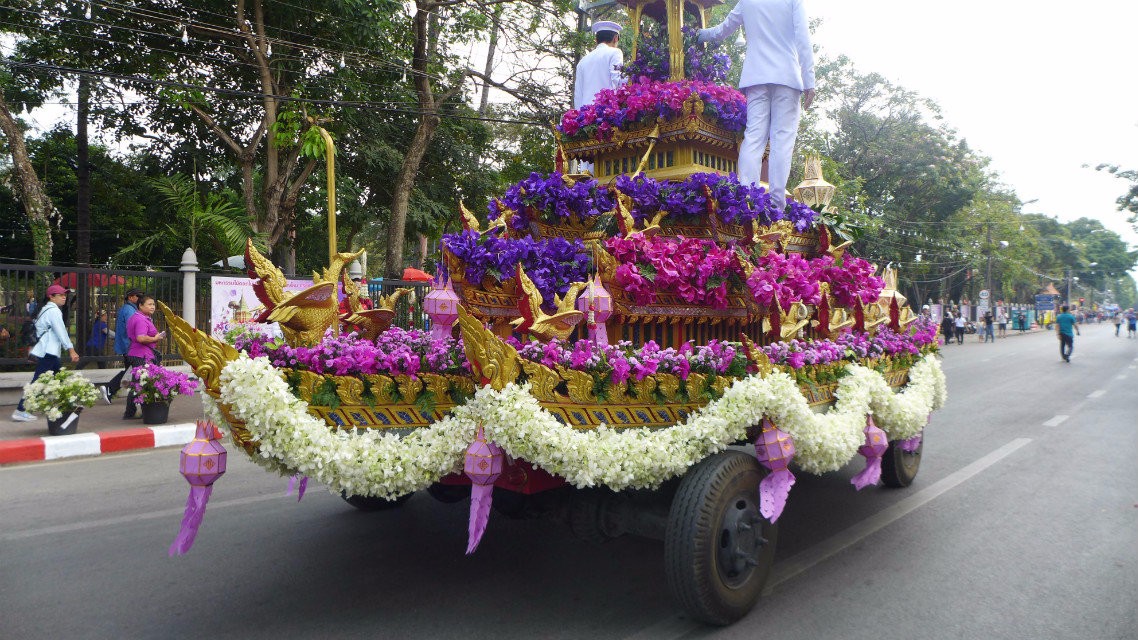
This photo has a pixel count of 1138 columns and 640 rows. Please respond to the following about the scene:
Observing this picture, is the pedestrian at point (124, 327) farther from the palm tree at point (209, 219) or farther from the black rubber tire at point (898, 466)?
the black rubber tire at point (898, 466)

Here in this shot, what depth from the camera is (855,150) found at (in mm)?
28047

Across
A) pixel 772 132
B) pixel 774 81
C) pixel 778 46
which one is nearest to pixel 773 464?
pixel 772 132

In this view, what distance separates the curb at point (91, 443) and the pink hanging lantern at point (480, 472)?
510 cm

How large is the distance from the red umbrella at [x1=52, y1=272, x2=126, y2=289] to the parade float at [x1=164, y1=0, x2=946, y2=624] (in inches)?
314

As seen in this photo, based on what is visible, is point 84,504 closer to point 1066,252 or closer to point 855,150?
point 855,150

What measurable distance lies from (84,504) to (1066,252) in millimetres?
68413

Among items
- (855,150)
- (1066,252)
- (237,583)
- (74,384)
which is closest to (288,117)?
(74,384)

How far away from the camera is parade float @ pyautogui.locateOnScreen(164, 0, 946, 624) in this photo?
2.79 m

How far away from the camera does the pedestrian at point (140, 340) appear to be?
840 cm

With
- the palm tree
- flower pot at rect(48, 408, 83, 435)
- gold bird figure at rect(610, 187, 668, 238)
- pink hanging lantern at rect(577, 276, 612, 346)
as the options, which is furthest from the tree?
pink hanging lantern at rect(577, 276, 612, 346)

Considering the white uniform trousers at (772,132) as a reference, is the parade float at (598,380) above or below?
below

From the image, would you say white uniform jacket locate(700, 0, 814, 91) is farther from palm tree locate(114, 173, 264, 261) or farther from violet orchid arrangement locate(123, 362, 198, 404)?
palm tree locate(114, 173, 264, 261)

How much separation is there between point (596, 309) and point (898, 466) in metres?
3.20

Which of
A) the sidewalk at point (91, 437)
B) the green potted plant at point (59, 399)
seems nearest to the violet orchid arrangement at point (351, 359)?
the sidewalk at point (91, 437)
